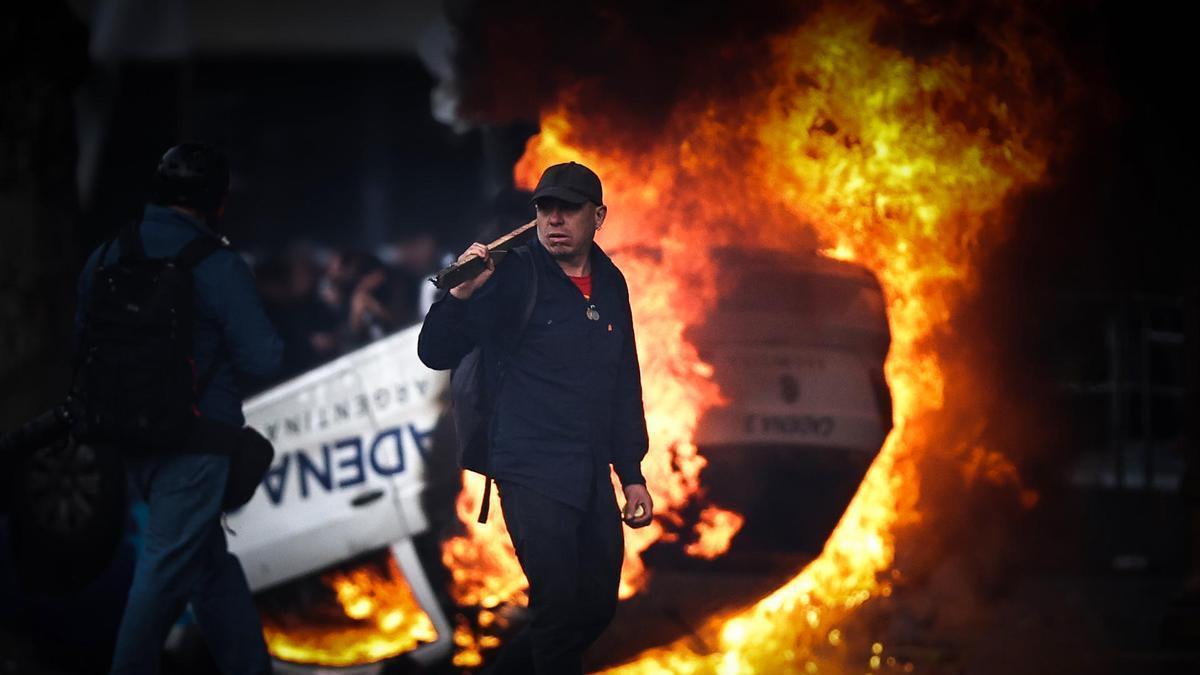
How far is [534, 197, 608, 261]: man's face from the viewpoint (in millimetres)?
4969

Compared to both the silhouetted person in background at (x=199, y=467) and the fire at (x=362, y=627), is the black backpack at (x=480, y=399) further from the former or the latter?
the fire at (x=362, y=627)

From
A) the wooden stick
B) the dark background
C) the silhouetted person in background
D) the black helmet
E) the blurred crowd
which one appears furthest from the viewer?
the blurred crowd

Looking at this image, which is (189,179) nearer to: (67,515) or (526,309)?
(526,309)

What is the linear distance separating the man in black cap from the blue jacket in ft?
2.10

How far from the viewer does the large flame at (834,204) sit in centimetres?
618

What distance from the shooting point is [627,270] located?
6133 mm

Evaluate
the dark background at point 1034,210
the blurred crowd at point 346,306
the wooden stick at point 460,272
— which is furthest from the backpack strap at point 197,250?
the blurred crowd at point 346,306

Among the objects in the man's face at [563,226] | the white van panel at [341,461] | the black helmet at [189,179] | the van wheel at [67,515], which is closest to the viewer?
the man's face at [563,226]

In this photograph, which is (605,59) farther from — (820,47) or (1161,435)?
(1161,435)

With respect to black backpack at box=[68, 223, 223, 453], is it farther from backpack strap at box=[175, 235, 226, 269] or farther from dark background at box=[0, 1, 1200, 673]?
dark background at box=[0, 1, 1200, 673]

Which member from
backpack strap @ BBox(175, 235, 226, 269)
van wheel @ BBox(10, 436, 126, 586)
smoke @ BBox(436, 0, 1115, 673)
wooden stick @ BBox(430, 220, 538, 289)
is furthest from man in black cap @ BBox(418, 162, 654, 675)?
van wheel @ BBox(10, 436, 126, 586)

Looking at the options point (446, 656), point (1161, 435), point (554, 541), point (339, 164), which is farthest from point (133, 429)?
point (339, 164)

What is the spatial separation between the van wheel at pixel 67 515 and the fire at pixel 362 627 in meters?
0.73

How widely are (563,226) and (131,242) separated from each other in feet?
4.58
